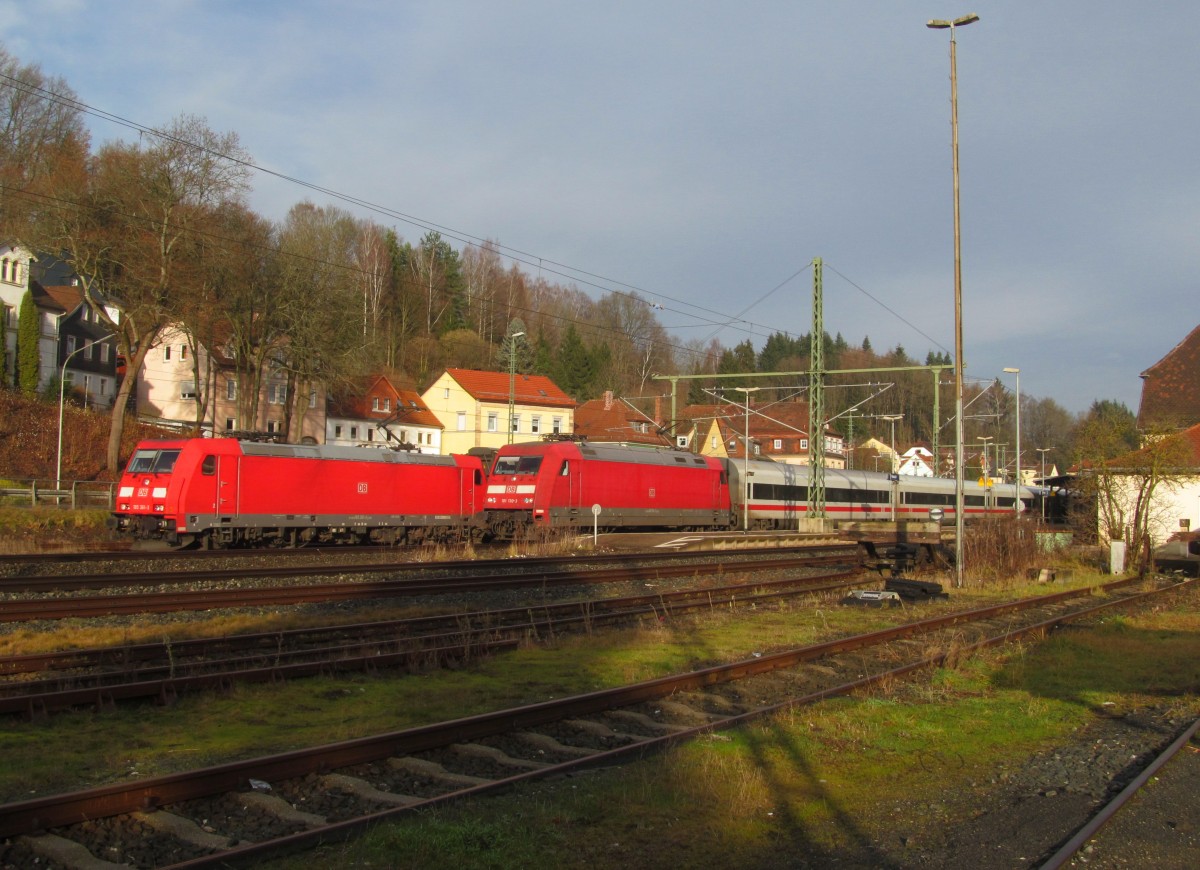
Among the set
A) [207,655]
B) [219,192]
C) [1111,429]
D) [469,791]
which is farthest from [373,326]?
[469,791]

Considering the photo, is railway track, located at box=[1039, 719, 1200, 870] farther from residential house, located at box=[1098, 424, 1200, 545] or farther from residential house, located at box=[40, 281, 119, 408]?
residential house, located at box=[40, 281, 119, 408]

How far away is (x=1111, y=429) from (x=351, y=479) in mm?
21376

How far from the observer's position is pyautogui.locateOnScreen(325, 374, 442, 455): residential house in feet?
239

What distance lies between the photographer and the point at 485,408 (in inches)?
3019

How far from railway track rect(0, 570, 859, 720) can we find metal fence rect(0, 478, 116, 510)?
22.9m

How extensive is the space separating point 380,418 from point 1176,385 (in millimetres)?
53626

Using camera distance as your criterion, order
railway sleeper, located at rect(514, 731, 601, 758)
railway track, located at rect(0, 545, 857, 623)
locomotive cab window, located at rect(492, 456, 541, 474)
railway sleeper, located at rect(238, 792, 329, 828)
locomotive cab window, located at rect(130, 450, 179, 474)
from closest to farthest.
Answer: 1. railway sleeper, located at rect(238, 792, 329, 828)
2. railway sleeper, located at rect(514, 731, 601, 758)
3. railway track, located at rect(0, 545, 857, 623)
4. locomotive cab window, located at rect(130, 450, 179, 474)
5. locomotive cab window, located at rect(492, 456, 541, 474)

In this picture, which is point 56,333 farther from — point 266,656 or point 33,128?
point 266,656

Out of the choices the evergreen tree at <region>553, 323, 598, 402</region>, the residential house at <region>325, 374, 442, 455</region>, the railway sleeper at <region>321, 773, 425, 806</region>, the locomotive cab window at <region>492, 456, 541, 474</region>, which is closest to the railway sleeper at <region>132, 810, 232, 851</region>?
the railway sleeper at <region>321, 773, 425, 806</region>

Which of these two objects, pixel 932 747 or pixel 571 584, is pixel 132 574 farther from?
pixel 932 747

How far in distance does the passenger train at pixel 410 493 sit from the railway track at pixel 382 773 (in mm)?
16875

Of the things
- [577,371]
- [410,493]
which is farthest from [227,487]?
[577,371]

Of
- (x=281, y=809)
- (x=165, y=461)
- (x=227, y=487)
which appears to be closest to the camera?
(x=281, y=809)

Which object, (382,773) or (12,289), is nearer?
(382,773)
